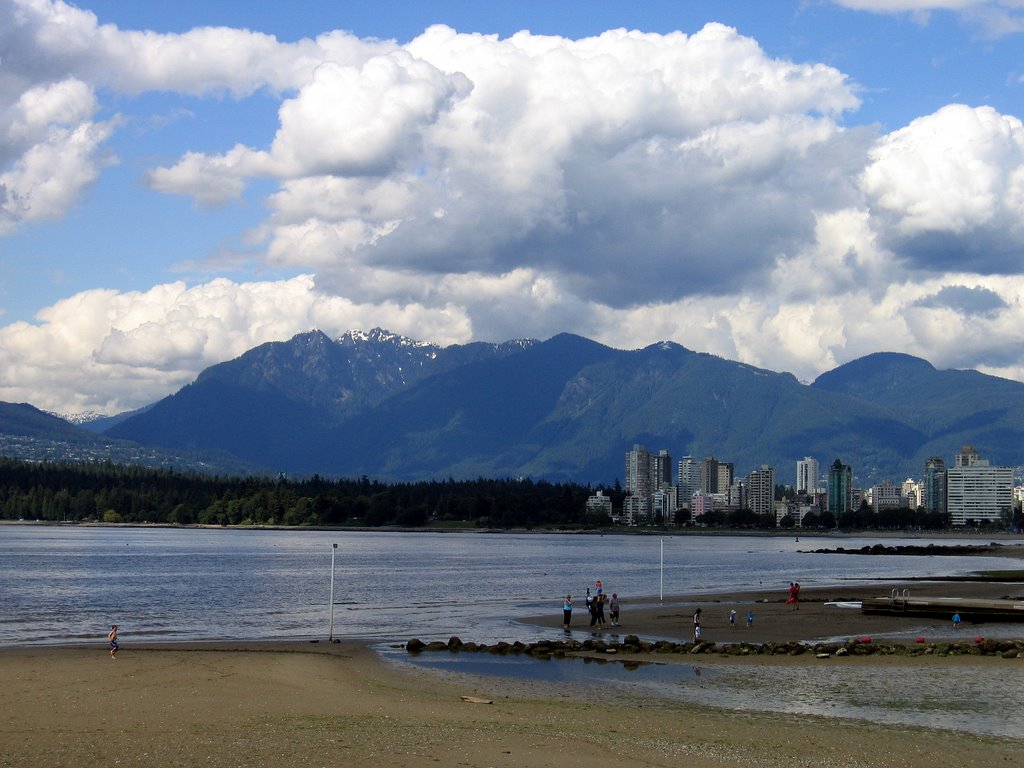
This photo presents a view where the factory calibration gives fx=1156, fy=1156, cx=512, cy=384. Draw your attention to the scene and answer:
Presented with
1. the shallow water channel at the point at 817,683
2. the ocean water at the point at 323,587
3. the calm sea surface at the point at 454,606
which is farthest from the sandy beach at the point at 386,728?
the ocean water at the point at 323,587

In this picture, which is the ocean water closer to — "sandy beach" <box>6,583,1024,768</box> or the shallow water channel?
Result: the shallow water channel

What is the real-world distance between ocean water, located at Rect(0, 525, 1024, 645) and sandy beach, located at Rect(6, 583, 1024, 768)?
13.9 metres

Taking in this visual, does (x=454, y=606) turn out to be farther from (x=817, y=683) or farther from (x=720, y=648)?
(x=817, y=683)

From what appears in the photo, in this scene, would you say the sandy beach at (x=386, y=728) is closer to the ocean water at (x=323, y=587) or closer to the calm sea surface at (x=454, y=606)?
the calm sea surface at (x=454, y=606)

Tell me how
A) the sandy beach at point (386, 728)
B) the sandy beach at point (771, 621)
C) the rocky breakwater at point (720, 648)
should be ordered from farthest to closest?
1. the sandy beach at point (771, 621)
2. the rocky breakwater at point (720, 648)
3. the sandy beach at point (386, 728)

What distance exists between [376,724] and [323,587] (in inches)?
2515

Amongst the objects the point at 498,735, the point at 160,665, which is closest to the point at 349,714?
the point at 498,735

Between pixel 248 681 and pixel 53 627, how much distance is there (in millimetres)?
26095

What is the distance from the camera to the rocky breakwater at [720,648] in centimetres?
4750

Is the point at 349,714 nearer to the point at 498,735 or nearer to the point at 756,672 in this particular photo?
the point at 498,735

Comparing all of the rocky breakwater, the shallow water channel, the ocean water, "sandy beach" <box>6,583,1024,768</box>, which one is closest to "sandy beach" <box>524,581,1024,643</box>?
the rocky breakwater

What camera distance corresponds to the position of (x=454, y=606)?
7469 centimetres

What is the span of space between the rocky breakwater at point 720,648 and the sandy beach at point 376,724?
10.5 feet

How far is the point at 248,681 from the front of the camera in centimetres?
3800
